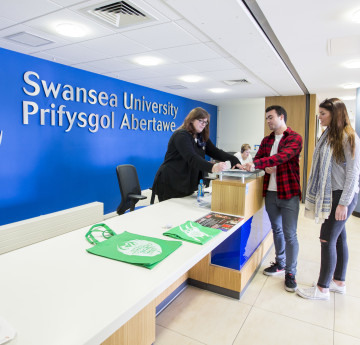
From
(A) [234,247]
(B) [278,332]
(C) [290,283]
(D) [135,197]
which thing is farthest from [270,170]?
(D) [135,197]

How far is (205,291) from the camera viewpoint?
8.43ft

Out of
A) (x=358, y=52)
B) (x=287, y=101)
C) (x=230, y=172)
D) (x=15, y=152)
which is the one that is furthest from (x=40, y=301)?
(x=287, y=101)

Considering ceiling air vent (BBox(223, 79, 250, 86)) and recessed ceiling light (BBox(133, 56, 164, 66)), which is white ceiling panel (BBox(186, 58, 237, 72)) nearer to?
recessed ceiling light (BBox(133, 56, 164, 66))

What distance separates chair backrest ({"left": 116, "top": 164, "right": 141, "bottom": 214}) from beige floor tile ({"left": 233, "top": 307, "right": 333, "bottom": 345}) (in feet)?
5.90

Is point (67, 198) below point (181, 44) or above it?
below

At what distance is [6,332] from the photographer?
81 cm

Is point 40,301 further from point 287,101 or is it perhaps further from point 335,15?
point 287,101

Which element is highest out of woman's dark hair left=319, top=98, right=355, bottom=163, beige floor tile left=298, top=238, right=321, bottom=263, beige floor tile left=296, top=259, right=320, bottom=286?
woman's dark hair left=319, top=98, right=355, bottom=163

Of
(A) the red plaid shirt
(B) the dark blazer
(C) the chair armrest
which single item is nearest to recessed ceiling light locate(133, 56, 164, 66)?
(B) the dark blazer

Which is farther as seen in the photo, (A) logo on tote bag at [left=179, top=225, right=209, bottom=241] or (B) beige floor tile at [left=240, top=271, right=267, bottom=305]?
(B) beige floor tile at [left=240, top=271, right=267, bottom=305]

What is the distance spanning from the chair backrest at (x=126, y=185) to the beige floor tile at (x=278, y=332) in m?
1.80

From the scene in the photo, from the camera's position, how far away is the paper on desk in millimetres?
782

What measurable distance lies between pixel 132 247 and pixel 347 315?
6.25 ft

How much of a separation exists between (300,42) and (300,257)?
2384 mm
